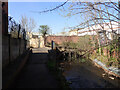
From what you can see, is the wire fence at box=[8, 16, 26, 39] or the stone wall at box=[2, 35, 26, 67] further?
the wire fence at box=[8, 16, 26, 39]

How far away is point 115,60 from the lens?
272 inches

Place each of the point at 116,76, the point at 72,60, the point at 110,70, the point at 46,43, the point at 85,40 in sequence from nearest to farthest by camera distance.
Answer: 1. the point at 116,76
2. the point at 110,70
3. the point at 72,60
4. the point at 85,40
5. the point at 46,43

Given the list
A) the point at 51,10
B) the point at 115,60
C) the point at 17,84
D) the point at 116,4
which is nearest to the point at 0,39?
the point at 17,84

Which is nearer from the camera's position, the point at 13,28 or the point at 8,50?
the point at 8,50

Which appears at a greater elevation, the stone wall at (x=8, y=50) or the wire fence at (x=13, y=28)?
the wire fence at (x=13, y=28)

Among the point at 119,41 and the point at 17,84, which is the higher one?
the point at 119,41

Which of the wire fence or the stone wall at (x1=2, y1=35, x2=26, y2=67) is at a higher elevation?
the wire fence

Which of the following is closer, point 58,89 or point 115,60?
point 58,89

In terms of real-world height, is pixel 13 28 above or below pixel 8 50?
above

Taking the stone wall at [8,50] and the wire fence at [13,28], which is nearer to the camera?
the stone wall at [8,50]

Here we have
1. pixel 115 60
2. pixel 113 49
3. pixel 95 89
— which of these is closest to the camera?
pixel 95 89

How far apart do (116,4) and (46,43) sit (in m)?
20.7

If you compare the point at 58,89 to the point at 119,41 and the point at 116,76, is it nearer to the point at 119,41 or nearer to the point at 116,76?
the point at 116,76

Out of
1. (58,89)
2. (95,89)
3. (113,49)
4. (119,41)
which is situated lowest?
(95,89)
